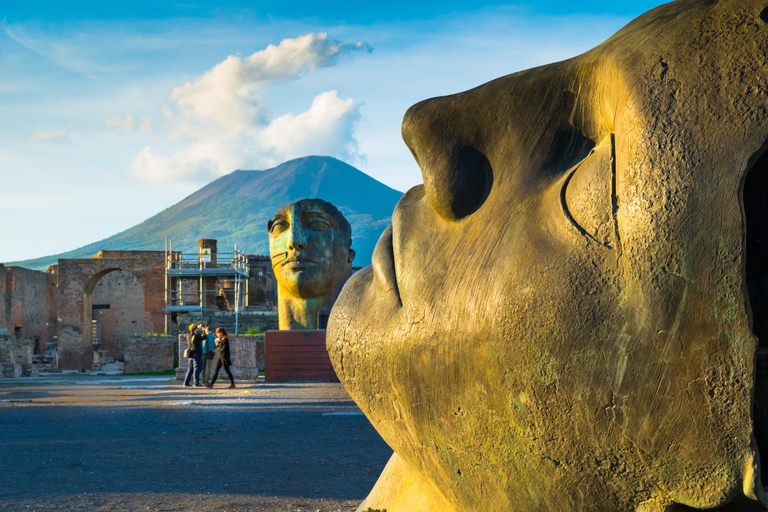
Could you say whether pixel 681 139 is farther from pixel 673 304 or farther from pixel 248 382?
pixel 248 382

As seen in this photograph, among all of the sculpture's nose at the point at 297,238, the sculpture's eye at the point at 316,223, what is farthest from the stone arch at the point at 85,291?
the sculpture's eye at the point at 316,223

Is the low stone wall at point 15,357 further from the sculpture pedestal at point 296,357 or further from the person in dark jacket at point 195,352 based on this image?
the sculpture pedestal at point 296,357

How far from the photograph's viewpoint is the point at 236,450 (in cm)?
608

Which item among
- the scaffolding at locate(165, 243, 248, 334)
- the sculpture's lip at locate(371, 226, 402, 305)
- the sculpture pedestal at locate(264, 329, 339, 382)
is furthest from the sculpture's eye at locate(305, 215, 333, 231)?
the scaffolding at locate(165, 243, 248, 334)

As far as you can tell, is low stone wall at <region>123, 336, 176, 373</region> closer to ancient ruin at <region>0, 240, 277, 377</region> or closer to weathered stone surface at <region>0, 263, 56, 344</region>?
ancient ruin at <region>0, 240, 277, 377</region>

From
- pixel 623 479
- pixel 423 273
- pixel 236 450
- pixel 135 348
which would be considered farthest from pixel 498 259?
pixel 135 348

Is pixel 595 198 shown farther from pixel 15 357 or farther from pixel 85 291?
pixel 85 291

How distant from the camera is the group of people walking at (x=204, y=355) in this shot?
Result: 517 inches

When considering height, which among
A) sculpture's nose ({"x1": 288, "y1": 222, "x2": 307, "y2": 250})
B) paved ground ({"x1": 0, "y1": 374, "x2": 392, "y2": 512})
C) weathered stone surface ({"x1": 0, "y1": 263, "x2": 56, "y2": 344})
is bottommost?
paved ground ({"x1": 0, "y1": 374, "x2": 392, "y2": 512})

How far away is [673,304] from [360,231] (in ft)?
550

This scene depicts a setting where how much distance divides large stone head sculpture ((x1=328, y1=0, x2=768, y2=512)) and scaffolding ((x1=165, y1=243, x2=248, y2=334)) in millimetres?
26239

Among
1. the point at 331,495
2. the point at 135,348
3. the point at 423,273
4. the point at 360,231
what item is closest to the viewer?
the point at 423,273

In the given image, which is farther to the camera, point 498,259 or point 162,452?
point 162,452

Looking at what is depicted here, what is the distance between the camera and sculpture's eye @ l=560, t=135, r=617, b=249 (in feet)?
5.44
